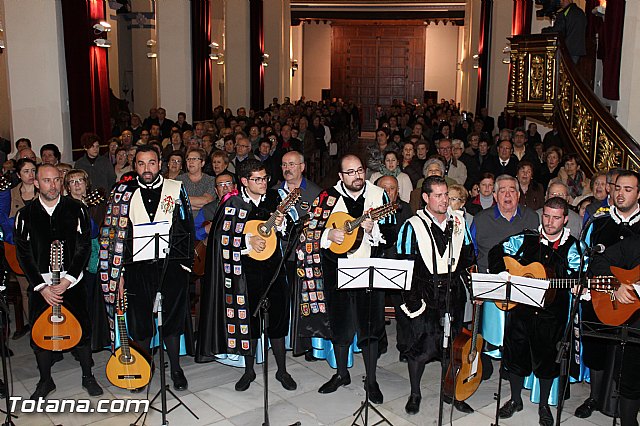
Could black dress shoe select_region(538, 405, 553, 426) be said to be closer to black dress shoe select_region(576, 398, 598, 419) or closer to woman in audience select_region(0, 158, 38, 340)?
black dress shoe select_region(576, 398, 598, 419)

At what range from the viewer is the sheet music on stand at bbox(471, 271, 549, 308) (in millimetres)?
4641

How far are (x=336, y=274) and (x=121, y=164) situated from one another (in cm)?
495

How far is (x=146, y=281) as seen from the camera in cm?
574

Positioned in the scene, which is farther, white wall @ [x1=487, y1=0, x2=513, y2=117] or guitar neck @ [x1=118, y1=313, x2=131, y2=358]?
white wall @ [x1=487, y1=0, x2=513, y2=117]

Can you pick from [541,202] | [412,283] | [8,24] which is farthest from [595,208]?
[8,24]

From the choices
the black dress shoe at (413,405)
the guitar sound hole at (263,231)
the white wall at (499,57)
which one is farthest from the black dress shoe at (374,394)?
the white wall at (499,57)

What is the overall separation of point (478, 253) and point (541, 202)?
1.95 metres

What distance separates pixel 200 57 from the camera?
18047mm

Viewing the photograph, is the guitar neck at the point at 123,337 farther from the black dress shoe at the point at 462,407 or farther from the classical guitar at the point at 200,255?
the black dress shoe at the point at 462,407

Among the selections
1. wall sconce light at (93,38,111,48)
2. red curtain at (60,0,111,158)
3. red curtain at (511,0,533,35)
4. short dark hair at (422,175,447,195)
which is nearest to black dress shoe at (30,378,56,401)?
short dark hair at (422,175,447,195)

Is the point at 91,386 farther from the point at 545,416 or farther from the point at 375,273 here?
the point at 545,416

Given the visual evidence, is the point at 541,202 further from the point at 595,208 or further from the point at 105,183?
the point at 105,183

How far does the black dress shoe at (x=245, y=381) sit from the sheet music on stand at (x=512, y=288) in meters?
2.25

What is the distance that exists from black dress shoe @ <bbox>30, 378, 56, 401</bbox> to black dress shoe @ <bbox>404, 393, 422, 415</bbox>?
295 centimetres
